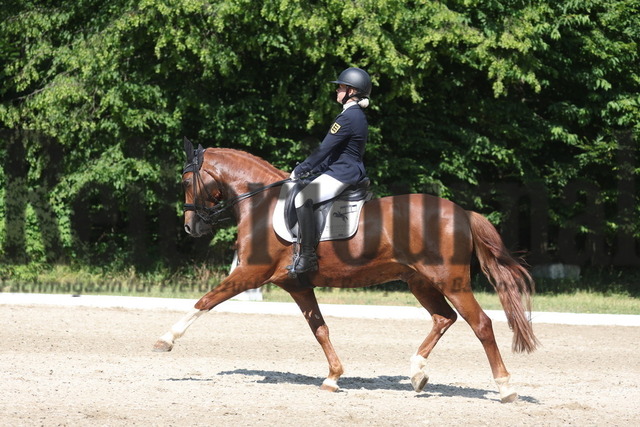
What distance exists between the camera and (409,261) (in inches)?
299

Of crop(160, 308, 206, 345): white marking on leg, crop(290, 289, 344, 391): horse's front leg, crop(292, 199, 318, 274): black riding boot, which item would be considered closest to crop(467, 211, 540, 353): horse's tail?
crop(292, 199, 318, 274): black riding boot

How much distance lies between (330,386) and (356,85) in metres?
2.60

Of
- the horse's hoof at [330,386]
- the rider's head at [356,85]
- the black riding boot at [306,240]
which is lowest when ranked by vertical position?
the horse's hoof at [330,386]

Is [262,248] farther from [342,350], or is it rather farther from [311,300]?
[342,350]

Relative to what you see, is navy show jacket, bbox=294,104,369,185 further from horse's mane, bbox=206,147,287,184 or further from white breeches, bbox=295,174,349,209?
horse's mane, bbox=206,147,287,184

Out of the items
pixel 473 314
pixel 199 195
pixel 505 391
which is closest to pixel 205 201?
pixel 199 195

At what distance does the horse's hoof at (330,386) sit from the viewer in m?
7.64

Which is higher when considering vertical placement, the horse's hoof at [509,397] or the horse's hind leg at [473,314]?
the horse's hind leg at [473,314]

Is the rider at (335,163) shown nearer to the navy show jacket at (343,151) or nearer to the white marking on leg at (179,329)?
the navy show jacket at (343,151)

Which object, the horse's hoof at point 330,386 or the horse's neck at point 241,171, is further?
the horse's neck at point 241,171

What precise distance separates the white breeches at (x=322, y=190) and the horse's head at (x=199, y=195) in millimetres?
871

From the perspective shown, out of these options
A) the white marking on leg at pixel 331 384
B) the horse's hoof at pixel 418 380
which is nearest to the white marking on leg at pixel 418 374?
the horse's hoof at pixel 418 380

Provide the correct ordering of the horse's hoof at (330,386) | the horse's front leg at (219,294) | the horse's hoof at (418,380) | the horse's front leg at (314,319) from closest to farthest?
→ the horse's front leg at (219,294) → the horse's hoof at (418,380) → the horse's hoof at (330,386) → the horse's front leg at (314,319)

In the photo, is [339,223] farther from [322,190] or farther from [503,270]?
[503,270]
